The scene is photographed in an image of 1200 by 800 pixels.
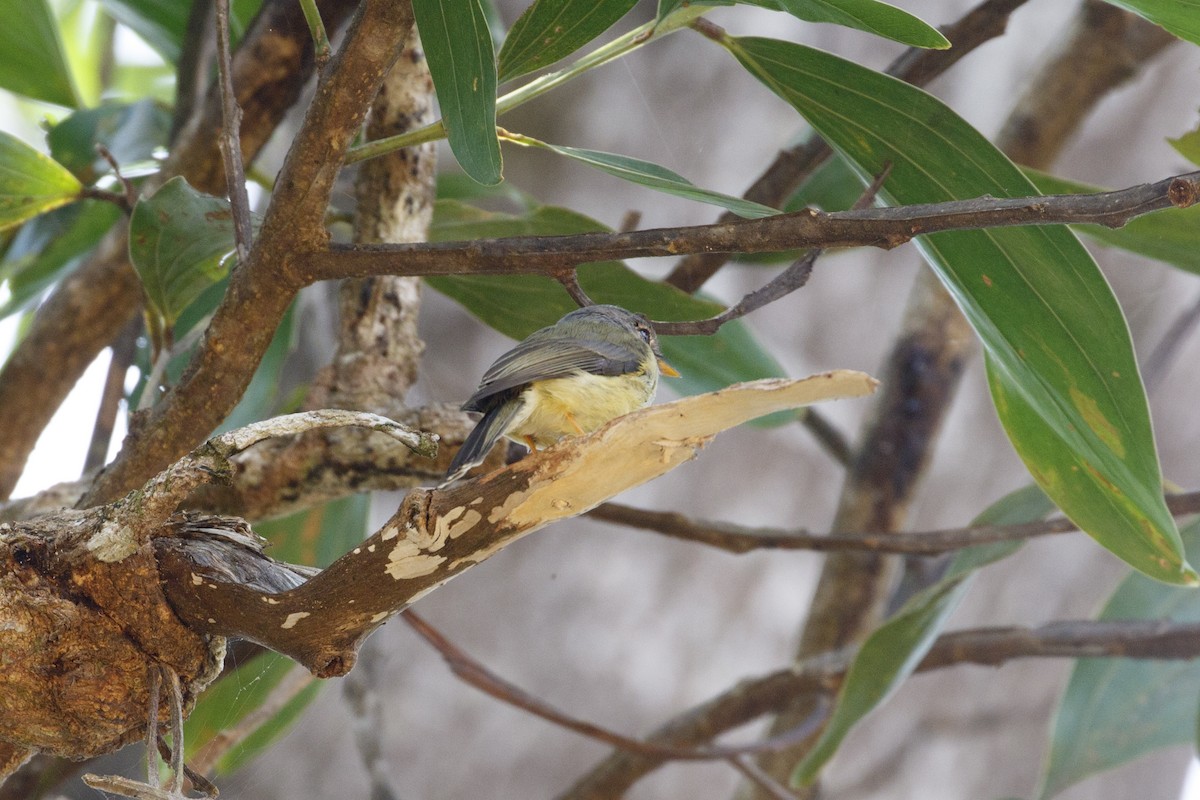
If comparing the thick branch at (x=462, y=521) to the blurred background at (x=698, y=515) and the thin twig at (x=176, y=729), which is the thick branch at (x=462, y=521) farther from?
the blurred background at (x=698, y=515)

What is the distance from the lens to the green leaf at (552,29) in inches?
36.7

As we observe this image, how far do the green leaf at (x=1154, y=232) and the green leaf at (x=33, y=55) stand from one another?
1609mm

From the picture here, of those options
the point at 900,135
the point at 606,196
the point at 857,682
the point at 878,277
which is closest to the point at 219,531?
the point at 900,135

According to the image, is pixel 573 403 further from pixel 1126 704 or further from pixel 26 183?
pixel 1126 704

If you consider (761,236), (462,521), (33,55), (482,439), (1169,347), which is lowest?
(462,521)

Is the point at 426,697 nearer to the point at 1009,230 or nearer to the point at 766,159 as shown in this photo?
the point at 766,159

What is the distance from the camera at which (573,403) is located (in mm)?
1000

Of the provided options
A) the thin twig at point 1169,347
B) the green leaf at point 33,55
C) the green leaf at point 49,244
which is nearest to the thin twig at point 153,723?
the green leaf at point 49,244

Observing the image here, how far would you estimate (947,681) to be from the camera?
3270mm

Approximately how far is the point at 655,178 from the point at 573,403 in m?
0.23

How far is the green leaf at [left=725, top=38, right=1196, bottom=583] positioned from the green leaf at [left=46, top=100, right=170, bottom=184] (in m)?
1.25

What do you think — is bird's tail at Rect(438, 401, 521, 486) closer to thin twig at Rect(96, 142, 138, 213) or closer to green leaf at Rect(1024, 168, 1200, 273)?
thin twig at Rect(96, 142, 138, 213)

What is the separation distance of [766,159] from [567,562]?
1.21 metres

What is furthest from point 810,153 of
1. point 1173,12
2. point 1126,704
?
point 1126,704
